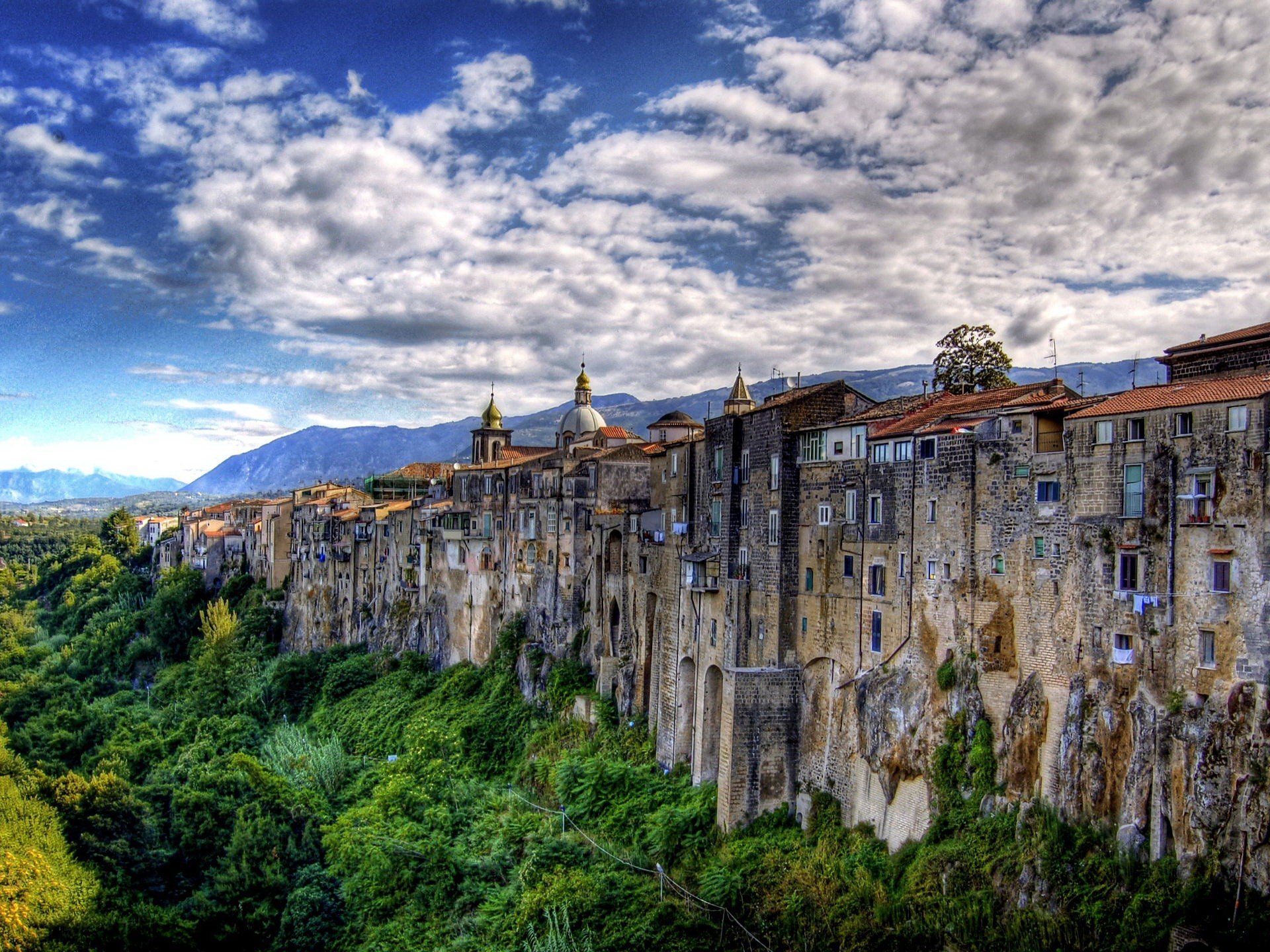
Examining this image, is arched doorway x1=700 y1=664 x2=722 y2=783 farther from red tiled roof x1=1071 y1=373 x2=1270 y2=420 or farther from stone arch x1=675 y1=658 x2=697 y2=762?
red tiled roof x1=1071 y1=373 x2=1270 y2=420

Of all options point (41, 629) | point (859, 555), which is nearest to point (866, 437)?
point (859, 555)

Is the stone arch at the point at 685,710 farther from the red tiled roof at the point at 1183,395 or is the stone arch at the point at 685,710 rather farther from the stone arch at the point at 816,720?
the red tiled roof at the point at 1183,395

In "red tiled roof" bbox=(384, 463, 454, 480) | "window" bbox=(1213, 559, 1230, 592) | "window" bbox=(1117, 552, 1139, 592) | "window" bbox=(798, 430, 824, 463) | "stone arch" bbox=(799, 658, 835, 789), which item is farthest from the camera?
"red tiled roof" bbox=(384, 463, 454, 480)

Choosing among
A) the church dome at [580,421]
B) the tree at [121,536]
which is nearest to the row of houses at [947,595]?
the church dome at [580,421]

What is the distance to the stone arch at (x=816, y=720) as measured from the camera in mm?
33344

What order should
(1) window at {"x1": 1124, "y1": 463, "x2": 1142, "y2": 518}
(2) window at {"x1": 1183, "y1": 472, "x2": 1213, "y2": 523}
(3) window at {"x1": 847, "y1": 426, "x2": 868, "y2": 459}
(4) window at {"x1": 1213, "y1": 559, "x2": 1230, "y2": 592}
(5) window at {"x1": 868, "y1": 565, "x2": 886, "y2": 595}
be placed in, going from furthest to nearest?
1. (3) window at {"x1": 847, "y1": 426, "x2": 868, "y2": 459}
2. (5) window at {"x1": 868, "y1": 565, "x2": 886, "y2": 595}
3. (1) window at {"x1": 1124, "y1": 463, "x2": 1142, "y2": 518}
4. (2) window at {"x1": 1183, "y1": 472, "x2": 1213, "y2": 523}
5. (4) window at {"x1": 1213, "y1": 559, "x2": 1230, "y2": 592}

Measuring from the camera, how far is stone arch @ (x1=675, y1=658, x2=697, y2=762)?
130 ft

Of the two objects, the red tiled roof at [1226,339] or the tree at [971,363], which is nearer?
the red tiled roof at [1226,339]

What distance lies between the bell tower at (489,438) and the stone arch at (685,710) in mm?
39487

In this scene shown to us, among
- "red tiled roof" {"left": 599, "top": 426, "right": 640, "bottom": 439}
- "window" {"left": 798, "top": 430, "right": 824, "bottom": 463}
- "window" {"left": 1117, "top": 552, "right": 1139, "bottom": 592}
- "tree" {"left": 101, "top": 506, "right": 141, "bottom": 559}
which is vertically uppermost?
"red tiled roof" {"left": 599, "top": 426, "right": 640, "bottom": 439}

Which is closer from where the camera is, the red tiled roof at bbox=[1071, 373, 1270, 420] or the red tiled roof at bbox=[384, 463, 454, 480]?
the red tiled roof at bbox=[1071, 373, 1270, 420]

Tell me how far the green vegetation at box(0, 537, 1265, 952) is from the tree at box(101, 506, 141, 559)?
5018cm

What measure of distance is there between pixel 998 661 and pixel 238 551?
7994cm

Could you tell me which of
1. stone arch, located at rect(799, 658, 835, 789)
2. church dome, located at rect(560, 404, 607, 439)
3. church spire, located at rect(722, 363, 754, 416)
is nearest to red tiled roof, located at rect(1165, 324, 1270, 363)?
stone arch, located at rect(799, 658, 835, 789)
